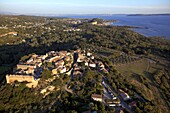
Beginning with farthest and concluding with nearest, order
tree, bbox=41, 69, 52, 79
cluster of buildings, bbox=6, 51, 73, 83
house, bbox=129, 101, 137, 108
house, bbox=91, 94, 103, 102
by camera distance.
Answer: tree, bbox=41, 69, 52, 79
cluster of buildings, bbox=6, 51, 73, 83
house, bbox=129, 101, 137, 108
house, bbox=91, 94, 103, 102

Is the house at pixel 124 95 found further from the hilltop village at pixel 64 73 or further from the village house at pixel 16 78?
the village house at pixel 16 78

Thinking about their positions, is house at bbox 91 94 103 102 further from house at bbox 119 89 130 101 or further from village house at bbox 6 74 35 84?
village house at bbox 6 74 35 84

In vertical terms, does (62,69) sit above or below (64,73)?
above

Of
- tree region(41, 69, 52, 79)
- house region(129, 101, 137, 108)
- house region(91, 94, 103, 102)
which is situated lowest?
house region(129, 101, 137, 108)

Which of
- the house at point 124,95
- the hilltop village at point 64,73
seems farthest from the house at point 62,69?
the house at point 124,95

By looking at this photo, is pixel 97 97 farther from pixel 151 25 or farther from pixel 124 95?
pixel 151 25

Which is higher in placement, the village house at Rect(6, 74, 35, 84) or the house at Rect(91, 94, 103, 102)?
the village house at Rect(6, 74, 35, 84)

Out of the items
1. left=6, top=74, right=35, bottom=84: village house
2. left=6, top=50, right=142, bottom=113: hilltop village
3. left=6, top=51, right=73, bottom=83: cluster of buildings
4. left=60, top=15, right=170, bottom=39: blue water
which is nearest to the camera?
left=6, top=50, right=142, bottom=113: hilltop village

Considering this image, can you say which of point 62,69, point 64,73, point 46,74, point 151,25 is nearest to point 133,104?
point 64,73

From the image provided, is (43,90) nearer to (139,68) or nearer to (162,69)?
(139,68)

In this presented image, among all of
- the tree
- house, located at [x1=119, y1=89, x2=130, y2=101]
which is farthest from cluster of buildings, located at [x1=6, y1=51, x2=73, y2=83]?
house, located at [x1=119, y1=89, x2=130, y2=101]

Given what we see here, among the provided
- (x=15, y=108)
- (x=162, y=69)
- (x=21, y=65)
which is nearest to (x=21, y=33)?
(x=21, y=65)

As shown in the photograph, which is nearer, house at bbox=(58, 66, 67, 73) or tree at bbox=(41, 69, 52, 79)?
tree at bbox=(41, 69, 52, 79)
